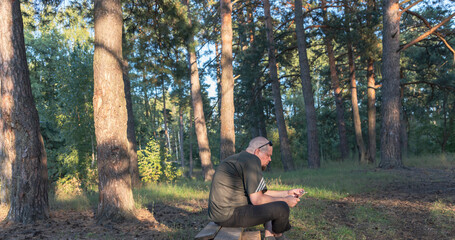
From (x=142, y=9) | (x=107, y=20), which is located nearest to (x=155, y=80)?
(x=142, y=9)

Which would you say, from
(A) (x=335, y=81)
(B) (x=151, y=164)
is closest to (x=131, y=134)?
(B) (x=151, y=164)

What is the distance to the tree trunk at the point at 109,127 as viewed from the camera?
629cm

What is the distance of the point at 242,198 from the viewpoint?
414 centimetres

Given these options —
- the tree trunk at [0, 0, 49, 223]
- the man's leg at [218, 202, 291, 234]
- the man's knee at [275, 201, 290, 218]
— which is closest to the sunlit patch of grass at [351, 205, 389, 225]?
the man's knee at [275, 201, 290, 218]

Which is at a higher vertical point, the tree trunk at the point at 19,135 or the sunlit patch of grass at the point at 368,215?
the tree trunk at the point at 19,135

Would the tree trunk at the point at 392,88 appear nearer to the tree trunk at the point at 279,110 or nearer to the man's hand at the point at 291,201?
the tree trunk at the point at 279,110

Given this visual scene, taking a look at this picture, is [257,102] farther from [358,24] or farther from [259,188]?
[259,188]

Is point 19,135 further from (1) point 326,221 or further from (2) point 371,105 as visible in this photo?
(2) point 371,105

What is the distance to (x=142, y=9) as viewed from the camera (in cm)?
1088

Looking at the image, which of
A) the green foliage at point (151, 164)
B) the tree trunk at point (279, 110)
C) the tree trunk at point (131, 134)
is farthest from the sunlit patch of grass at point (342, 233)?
the tree trunk at point (279, 110)

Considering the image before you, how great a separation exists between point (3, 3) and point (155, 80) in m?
6.31

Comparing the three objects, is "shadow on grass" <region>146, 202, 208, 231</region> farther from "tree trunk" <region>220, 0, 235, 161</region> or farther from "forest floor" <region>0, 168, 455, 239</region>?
"tree trunk" <region>220, 0, 235, 161</region>

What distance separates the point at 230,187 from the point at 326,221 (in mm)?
3062

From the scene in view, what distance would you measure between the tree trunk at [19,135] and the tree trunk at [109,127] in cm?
141
